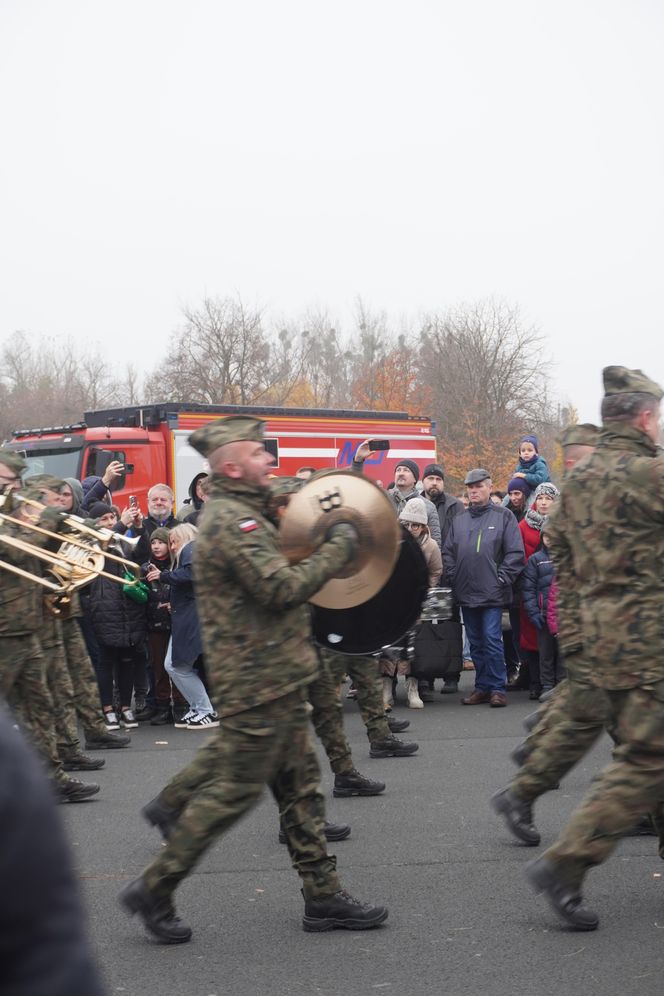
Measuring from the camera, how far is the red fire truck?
17.4 m

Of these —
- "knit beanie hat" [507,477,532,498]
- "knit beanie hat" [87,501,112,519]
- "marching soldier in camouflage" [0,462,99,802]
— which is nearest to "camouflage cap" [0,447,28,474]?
"marching soldier in camouflage" [0,462,99,802]

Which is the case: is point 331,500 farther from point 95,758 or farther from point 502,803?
point 95,758

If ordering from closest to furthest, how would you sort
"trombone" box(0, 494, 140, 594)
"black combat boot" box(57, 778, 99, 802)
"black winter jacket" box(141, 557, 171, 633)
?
"trombone" box(0, 494, 140, 594) → "black combat boot" box(57, 778, 99, 802) → "black winter jacket" box(141, 557, 171, 633)

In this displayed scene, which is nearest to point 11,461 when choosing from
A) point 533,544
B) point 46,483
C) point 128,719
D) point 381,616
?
point 46,483

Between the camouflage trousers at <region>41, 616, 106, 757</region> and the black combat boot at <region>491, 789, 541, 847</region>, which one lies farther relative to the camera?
the camouflage trousers at <region>41, 616, 106, 757</region>

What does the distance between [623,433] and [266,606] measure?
150cm

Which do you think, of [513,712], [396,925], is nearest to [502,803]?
[396,925]

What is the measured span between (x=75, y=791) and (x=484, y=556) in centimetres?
486

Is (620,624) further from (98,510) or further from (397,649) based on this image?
(98,510)

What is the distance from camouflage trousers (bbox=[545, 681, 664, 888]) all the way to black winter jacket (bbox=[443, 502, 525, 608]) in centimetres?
670

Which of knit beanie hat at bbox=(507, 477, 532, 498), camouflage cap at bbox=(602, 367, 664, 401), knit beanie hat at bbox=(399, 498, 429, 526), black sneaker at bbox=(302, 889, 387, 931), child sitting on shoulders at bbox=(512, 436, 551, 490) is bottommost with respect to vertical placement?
black sneaker at bbox=(302, 889, 387, 931)

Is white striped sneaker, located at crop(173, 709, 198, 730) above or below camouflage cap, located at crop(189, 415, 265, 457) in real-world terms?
below

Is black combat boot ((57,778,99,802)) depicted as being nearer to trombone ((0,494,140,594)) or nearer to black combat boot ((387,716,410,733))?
trombone ((0,494,140,594))

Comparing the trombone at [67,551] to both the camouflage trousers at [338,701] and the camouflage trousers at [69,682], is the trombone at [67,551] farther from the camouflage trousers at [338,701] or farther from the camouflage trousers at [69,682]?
the camouflage trousers at [338,701]
